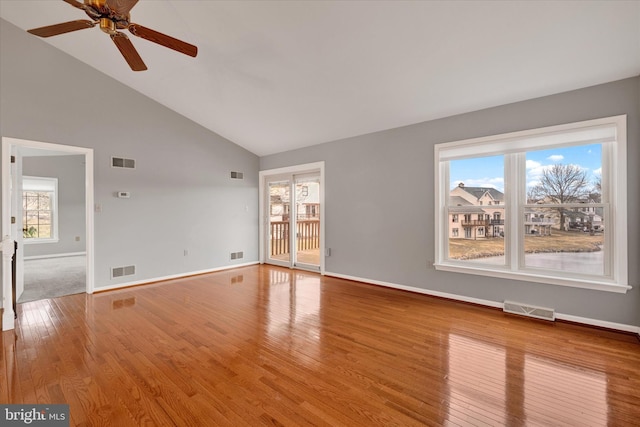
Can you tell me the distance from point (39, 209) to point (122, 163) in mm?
5364

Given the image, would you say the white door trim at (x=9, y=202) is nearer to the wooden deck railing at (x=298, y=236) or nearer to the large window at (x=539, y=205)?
the wooden deck railing at (x=298, y=236)

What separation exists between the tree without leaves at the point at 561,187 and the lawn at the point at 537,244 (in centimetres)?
14

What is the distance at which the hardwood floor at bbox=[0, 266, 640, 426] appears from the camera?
177 cm

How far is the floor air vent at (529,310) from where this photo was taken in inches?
126

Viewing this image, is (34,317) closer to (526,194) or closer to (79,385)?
(79,385)

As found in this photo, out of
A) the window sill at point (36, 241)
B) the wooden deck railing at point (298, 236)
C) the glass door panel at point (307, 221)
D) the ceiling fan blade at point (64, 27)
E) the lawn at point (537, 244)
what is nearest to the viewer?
the ceiling fan blade at point (64, 27)

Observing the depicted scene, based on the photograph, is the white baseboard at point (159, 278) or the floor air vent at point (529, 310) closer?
the floor air vent at point (529, 310)

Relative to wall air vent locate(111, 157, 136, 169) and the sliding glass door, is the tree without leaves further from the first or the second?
wall air vent locate(111, 157, 136, 169)

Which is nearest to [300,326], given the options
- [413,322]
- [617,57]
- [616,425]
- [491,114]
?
[413,322]

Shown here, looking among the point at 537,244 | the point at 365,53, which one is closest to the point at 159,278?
the point at 365,53

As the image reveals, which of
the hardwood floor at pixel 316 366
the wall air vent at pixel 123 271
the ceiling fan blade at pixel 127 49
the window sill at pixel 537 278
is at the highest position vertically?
the ceiling fan blade at pixel 127 49

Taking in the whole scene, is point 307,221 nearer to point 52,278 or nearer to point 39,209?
point 52,278

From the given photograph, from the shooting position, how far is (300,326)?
10.1 feet

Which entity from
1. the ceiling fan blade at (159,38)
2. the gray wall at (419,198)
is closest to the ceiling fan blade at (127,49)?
the ceiling fan blade at (159,38)
